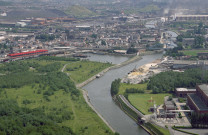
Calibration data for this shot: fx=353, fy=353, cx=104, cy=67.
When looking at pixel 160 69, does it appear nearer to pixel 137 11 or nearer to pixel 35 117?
pixel 35 117

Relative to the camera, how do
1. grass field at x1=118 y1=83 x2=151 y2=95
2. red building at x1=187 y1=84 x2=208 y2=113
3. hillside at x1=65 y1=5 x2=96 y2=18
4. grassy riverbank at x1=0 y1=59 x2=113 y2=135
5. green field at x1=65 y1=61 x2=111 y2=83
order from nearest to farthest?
grassy riverbank at x1=0 y1=59 x2=113 y2=135 → red building at x1=187 y1=84 x2=208 y2=113 → grass field at x1=118 y1=83 x2=151 y2=95 → green field at x1=65 y1=61 x2=111 y2=83 → hillside at x1=65 y1=5 x2=96 y2=18

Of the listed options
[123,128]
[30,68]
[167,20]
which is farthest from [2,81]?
[167,20]

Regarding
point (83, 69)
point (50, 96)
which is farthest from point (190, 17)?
point (50, 96)

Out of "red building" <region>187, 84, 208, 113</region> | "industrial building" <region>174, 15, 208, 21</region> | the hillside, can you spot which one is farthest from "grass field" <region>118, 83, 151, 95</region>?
the hillside

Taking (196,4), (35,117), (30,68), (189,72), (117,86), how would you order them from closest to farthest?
1. (35,117)
2. (117,86)
3. (189,72)
4. (30,68)
5. (196,4)

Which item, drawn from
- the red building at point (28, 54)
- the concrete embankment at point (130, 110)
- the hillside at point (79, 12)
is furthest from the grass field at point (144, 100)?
the hillside at point (79, 12)

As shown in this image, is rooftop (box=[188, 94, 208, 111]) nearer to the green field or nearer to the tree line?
the tree line
